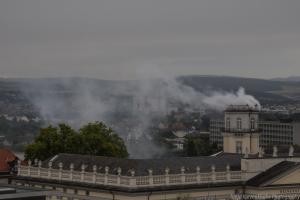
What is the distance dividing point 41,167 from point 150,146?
3646 inches

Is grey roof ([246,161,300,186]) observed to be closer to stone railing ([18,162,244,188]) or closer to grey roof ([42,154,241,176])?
stone railing ([18,162,244,188])

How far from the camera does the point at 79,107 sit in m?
178

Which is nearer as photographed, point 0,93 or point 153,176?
point 153,176

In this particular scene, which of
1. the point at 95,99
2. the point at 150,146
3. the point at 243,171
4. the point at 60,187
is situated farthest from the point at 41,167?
the point at 95,99

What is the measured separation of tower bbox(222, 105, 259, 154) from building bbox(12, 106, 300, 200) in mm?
10032

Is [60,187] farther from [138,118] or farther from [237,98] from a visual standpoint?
[138,118]

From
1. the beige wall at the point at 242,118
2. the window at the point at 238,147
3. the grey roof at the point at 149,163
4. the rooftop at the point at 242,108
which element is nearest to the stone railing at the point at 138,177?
the grey roof at the point at 149,163

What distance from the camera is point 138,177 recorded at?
6366cm

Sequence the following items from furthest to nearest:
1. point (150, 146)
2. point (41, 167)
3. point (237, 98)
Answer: point (150, 146) → point (237, 98) → point (41, 167)

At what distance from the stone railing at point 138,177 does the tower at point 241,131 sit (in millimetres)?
16212

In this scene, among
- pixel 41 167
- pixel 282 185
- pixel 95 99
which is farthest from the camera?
pixel 95 99

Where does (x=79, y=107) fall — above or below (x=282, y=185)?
above

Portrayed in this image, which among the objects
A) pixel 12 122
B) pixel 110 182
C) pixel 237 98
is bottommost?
pixel 110 182

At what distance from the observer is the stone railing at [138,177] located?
6406cm
